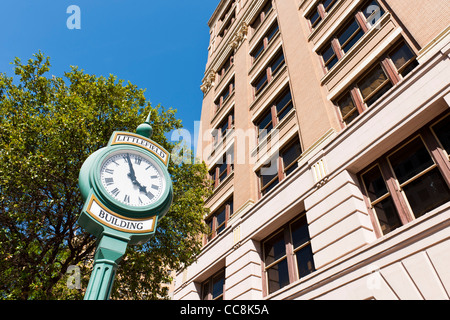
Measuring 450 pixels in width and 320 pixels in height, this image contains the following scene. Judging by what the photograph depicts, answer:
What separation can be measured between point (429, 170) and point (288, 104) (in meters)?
8.45

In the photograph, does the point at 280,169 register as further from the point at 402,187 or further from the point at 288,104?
the point at 402,187

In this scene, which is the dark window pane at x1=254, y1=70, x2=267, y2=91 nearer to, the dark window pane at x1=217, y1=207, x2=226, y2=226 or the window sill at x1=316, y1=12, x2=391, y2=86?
the window sill at x1=316, y1=12, x2=391, y2=86

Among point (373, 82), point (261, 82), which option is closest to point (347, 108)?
point (373, 82)

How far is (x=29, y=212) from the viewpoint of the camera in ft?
32.8

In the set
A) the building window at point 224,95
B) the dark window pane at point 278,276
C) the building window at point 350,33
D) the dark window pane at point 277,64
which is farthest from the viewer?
the building window at point 224,95

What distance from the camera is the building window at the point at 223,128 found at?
2144cm

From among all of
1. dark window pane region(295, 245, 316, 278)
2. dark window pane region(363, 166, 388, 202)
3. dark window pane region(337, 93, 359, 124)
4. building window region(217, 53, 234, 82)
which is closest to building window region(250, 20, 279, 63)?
building window region(217, 53, 234, 82)

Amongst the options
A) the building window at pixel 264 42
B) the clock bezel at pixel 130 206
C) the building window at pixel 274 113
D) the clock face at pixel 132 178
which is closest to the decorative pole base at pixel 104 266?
the clock bezel at pixel 130 206

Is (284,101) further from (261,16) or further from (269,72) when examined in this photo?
(261,16)

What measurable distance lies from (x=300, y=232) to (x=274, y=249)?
5.02ft

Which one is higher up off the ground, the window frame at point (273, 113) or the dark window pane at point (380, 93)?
the window frame at point (273, 113)

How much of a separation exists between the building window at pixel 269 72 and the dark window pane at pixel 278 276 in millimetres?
10579

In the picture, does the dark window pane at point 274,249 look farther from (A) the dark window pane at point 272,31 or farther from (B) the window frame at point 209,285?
(A) the dark window pane at point 272,31

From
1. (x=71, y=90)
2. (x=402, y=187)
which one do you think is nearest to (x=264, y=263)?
(x=402, y=187)
